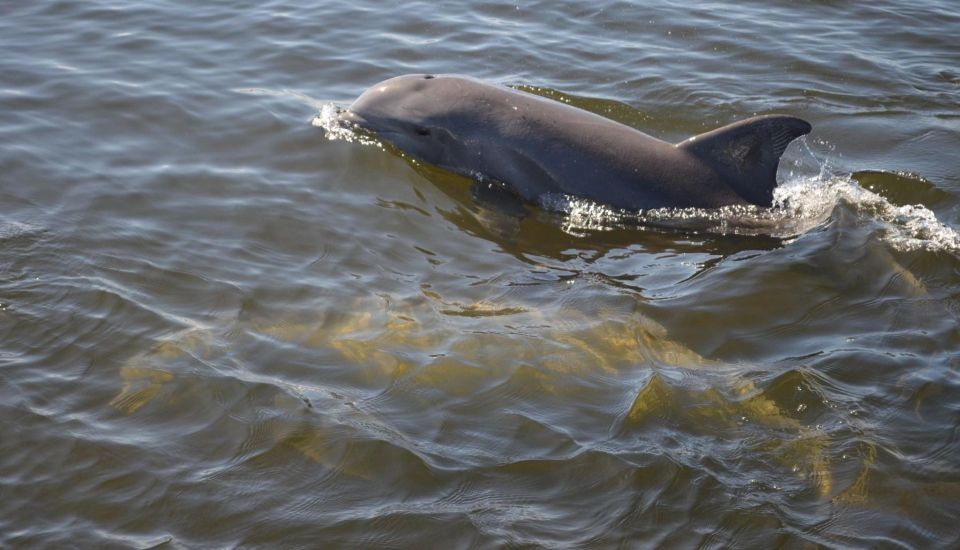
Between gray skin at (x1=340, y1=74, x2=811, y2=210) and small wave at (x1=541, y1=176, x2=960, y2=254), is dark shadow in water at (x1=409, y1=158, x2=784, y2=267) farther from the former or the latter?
gray skin at (x1=340, y1=74, x2=811, y2=210)

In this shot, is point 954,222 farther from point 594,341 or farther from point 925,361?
point 594,341

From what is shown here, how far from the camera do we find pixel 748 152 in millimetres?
8414

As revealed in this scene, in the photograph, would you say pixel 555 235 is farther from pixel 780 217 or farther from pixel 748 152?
pixel 780 217

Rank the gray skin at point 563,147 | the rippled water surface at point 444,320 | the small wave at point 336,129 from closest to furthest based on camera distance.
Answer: the rippled water surface at point 444,320
the gray skin at point 563,147
the small wave at point 336,129

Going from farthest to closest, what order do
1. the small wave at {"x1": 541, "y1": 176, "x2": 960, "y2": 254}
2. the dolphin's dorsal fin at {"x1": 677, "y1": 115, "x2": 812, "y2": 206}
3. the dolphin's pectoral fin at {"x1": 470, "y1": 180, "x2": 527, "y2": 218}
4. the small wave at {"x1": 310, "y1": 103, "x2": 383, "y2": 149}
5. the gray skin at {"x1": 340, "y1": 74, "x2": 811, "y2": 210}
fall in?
1. the small wave at {"x1": 310, "y1": 103, "x2": 383, "y2": 149}
2. the dolphin's pectoral fin at {"x1": 470, "y1": 180, "x2": 527, "y2": 218}
3. the gray skin at {"x1": 340, "y1": 74, "x2": 811, "y2": 210}
4. the small wave at {"x1": 541, "y1": 176, "x2": 960, "y2": 254}
5. the dolphin's dorsal fin at {"x1": 677, "y1": 115, "x2": 812, "y2": 206}

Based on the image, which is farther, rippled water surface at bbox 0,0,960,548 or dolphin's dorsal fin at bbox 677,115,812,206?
dolphin's dorsal fin at bbox 677,115,812,206

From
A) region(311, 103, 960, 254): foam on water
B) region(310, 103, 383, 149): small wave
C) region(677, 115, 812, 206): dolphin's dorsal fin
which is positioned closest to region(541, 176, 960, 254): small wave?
region(311, 103, 960, 254): foam on water

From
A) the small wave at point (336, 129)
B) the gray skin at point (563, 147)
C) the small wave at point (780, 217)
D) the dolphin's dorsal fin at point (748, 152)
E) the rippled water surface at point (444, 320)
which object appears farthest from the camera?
the small wave at point (336, 129)

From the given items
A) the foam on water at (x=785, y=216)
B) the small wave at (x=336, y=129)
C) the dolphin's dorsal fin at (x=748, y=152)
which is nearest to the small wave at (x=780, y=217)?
the foam on water at (x=785, y=216)

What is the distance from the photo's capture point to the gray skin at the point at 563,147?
8.48 metres

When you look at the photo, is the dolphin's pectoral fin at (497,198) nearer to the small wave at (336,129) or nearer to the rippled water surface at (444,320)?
the rippled water surface at (444,320)

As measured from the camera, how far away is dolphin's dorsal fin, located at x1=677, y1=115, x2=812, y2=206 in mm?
8234

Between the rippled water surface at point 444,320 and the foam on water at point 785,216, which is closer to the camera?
the rippled water surface at point 444,320

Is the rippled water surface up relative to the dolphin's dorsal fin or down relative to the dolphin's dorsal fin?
down
